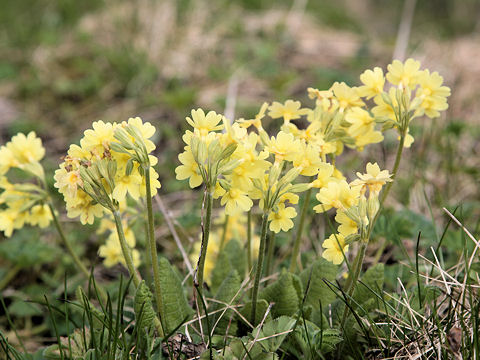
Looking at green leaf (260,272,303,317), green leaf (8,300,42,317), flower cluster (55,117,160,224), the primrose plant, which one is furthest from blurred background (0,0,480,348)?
flower cluster (55,117,160,224)

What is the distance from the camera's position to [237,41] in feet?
18.8

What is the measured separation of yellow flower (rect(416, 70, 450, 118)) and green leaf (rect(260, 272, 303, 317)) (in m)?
0.76

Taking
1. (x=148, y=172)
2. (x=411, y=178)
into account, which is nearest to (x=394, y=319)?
(x=148, y=172)

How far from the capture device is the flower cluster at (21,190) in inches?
76.2

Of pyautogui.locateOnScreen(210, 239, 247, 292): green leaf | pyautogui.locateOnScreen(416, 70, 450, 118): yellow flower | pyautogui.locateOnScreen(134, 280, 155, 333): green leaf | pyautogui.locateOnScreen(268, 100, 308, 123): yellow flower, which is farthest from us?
pyautogui.locateOnScreen(210, 239, 247, 292): green leaf

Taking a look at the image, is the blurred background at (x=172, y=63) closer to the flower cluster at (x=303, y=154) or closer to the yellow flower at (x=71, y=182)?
the flower cluster at (x=303, y=154)

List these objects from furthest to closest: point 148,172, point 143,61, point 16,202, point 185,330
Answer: point 143,61, point 16,202, point 185,330, point 148,172

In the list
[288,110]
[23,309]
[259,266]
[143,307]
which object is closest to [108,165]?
[143,307]

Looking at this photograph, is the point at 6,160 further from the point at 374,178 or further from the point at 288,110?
the point at 374,178

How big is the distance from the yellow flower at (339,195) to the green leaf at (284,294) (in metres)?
0.38

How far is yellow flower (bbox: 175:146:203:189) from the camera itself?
1.56m

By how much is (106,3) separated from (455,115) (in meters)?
3.95

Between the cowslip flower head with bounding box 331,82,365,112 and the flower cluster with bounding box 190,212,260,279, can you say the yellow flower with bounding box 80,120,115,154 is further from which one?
the flower cluster with bounding box 190,212,260,279

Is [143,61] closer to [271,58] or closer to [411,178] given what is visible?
[271,58]
